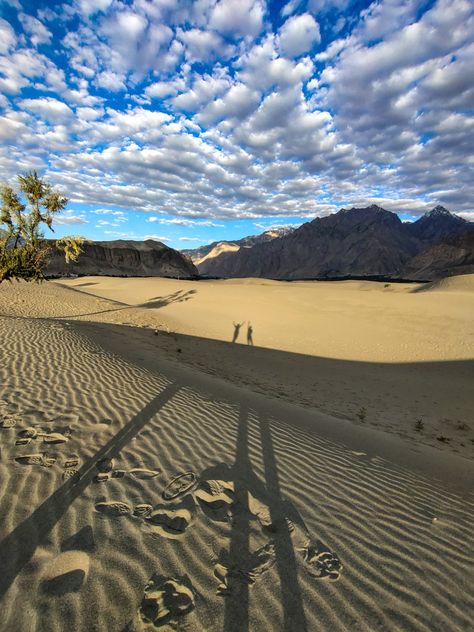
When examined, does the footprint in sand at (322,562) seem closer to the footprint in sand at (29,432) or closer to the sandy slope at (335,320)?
the footprint in sand at (29,432)

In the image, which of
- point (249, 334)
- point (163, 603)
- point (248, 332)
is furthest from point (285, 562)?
point (248, 332)

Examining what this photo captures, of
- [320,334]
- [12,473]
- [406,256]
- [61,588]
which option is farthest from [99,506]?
[406,256]

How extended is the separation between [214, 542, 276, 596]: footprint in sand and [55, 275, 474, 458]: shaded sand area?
5532 mm

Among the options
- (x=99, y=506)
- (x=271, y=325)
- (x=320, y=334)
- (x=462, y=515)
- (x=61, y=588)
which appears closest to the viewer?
(x=61, y=588)

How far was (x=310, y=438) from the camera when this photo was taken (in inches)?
212

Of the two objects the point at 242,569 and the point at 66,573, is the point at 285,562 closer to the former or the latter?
the point at 242,569

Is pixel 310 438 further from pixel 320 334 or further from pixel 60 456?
pixel 320 334

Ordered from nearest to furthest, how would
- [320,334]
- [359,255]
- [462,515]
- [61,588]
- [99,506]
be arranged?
[61,588]
[99,506]
[462,515]
[320,334]
[359,255]

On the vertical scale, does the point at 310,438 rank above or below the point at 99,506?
below

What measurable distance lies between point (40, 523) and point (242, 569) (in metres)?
1.64

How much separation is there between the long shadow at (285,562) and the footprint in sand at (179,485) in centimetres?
83

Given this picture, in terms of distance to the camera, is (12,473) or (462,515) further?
(462,515)

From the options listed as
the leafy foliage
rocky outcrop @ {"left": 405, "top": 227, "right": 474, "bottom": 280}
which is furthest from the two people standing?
rocky outcrop @ {"left": 405, "top": 227, "right": 474, "bottom": 280}

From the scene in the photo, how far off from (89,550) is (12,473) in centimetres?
145
